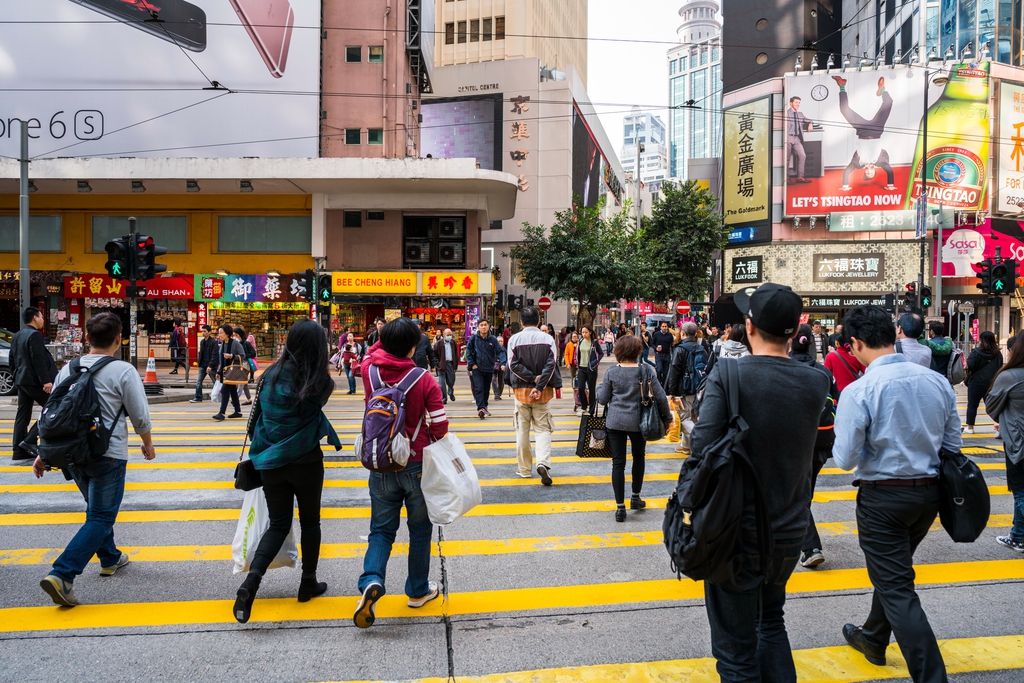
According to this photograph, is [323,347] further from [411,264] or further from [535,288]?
[535,288]

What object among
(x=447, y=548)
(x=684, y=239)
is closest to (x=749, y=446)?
(x=447, y=548)

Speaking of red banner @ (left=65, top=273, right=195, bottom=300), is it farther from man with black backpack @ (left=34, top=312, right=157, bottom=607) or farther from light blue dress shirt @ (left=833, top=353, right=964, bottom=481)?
light blue dress shirt @ (left=833, top=353, right=964, bottom=481)

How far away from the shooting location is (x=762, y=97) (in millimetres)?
42688

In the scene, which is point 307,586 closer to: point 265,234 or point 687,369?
point 687,369

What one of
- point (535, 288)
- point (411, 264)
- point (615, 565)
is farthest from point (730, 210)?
point (615, 565)

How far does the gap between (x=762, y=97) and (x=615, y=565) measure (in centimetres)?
4353

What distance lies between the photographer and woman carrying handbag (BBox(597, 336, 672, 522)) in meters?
6.09

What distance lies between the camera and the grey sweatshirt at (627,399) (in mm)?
6082

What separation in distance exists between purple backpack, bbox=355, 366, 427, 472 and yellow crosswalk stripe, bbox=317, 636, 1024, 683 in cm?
110

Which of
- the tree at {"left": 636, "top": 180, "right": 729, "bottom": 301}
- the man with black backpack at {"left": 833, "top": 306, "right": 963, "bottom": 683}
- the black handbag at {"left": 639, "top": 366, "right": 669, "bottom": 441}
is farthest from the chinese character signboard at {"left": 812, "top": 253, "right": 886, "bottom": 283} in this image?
the man with black backpack at {"left": 833, "top": 306, "right": 963, "bottom": 683}

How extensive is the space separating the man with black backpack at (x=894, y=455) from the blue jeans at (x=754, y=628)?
0.70m

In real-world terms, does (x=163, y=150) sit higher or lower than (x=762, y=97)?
lower

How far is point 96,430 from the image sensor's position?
4297 mm

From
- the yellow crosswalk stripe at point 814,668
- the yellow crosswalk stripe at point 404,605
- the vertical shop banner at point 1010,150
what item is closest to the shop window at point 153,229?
the yellow crosswalk stripe at point 404,605
